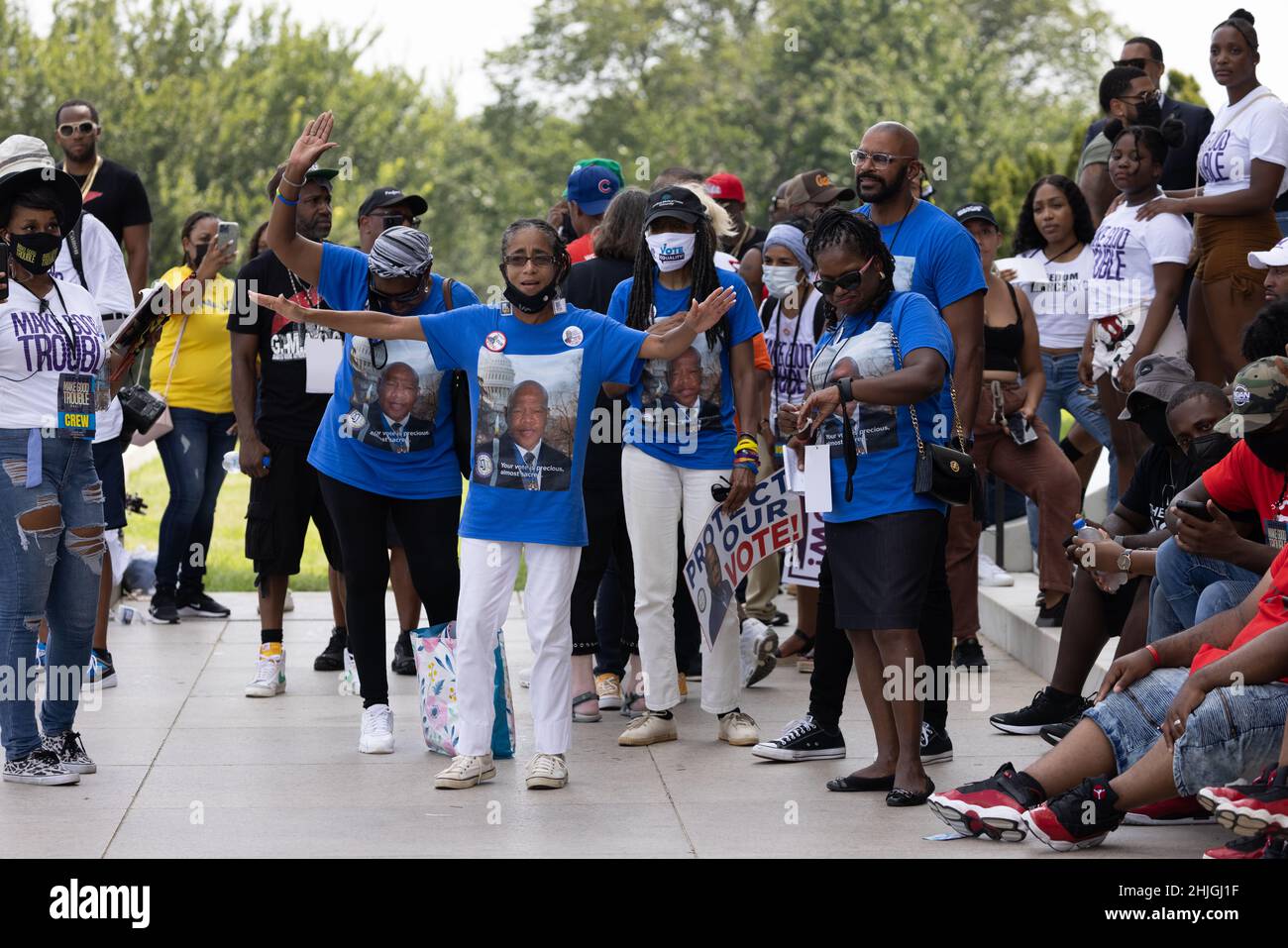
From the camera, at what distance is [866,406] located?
233 inches

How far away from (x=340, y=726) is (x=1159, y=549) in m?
3.48

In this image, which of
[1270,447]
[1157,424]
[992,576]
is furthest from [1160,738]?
[992,576]

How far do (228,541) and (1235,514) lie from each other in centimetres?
997

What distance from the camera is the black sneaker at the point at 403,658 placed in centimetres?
859

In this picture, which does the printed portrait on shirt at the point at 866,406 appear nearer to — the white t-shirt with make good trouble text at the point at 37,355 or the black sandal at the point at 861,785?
the black sandal at the point at 861,785

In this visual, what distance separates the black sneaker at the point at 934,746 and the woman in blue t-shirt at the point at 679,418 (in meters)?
0.74

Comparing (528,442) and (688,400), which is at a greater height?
(688,400)

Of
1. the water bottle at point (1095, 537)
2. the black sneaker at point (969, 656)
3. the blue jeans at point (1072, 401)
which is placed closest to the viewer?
the water bottle at point (1095, 537)

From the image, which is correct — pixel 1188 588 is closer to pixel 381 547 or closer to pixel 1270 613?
pixel 1270 613

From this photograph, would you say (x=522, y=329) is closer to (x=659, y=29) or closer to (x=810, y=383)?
(x=810, y=383)

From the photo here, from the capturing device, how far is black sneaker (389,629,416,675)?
28.2 feet

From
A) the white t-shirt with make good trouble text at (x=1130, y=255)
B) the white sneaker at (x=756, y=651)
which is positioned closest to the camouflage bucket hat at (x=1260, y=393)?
the white t-shirt with make good trouble text at (x=1130, y=255)

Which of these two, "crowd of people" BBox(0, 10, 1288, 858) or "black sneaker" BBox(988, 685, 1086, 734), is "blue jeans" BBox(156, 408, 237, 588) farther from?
"black sneaker" BBox(988, 685, 1086, 734)
